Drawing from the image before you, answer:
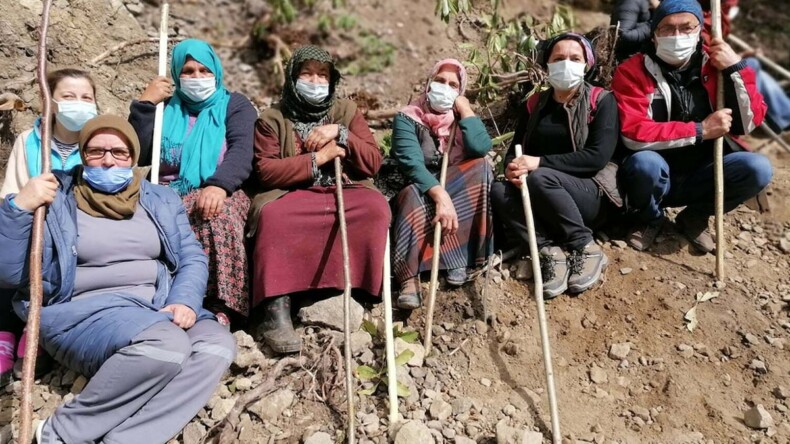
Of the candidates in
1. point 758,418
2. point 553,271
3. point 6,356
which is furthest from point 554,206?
point 6,356

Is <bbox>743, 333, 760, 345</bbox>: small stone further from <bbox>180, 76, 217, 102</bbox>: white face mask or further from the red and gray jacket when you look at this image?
<bbox>180, 76, 217, 102</bbox>: white face mask

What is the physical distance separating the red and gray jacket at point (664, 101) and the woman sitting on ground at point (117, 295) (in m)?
2.55

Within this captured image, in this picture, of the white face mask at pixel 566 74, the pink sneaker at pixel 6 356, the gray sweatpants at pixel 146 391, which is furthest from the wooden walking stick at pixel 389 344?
the pink sneaker at pixel 6 356

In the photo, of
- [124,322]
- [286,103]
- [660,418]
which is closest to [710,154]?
[660,418]

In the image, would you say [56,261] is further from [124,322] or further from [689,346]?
[689,346]

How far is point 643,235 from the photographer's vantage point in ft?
12.7

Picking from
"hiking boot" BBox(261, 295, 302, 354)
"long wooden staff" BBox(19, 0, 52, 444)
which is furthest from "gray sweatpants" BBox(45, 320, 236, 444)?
"hiking boot" BBox(261, 295, 302, 354)

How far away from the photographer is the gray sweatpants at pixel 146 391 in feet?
8.32

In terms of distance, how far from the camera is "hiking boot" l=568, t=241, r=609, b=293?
3529 millimetres

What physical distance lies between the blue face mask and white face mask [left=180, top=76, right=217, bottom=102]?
32.4 inches

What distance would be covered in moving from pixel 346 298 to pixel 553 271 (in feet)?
4.14

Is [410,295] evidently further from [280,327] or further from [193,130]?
[193,130]

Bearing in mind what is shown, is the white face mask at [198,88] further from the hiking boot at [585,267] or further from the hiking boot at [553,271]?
the hiking boot at [585,267]

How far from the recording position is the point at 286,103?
11.8 feet
